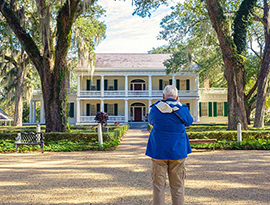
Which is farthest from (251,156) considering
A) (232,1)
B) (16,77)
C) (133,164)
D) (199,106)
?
(199,106)

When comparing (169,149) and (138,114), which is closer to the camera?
(169,149)

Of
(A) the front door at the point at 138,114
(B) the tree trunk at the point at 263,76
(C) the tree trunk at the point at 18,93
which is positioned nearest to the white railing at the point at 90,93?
(A) the front door at the point at 138,114

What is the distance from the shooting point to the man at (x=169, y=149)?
10.1 ft

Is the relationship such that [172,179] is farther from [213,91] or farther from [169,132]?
[213,91]

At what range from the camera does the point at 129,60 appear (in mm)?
32062

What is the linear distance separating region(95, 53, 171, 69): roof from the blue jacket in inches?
1084

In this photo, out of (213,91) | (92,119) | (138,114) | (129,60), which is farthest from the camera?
(138,114)

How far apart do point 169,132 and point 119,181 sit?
2.55 meters

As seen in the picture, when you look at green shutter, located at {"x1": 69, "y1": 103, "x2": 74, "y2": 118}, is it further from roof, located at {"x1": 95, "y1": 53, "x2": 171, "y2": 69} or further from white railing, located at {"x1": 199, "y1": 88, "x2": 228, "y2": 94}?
white railing, located at {"x1": 199, "y1": 88, "x2": 228, "y2": 94}

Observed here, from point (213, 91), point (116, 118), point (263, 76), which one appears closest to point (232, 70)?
point (263, 76)

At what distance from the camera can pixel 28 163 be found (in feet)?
24.6

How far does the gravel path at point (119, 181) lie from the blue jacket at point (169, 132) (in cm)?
121

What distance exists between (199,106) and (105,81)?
10263 millimetres

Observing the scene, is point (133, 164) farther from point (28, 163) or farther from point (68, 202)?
point (68, 202)
